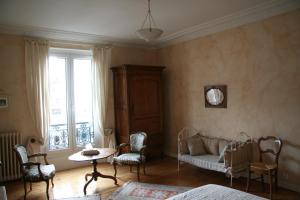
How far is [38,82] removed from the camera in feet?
15.1

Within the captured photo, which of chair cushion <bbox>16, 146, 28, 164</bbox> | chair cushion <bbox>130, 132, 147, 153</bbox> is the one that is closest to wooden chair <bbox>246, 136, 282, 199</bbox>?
chair cushion <bbox>130, 132, 147, 153</bbox>

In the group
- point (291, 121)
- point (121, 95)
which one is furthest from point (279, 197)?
point (121, 95)

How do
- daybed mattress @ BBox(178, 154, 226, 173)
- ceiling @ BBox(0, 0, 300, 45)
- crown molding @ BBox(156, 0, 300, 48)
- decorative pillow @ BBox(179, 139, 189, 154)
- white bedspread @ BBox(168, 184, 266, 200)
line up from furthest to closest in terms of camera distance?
decorative pillow @ BBox(179, 139, 189, 154), daybed mattress @ BBox(178, 154, 226, 173), crown molding @ BBox(156, 0, 300, 48), ceiling @ BBox(0, 0, 300, 45), white bedspread @ BBox(168, 184, 266, 200)

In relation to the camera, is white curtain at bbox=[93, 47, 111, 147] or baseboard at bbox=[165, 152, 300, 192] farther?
white curtain at bbox=[93, 47, 111, 147]

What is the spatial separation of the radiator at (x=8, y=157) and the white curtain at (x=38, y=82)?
16.7 inches

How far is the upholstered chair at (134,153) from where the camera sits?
13.9ft

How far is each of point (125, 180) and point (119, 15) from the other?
2831mm

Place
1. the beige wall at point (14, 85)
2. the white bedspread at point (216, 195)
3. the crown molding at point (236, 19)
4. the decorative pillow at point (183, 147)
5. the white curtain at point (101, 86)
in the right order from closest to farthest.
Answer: the white bedspread at point (216, 195), the crown molding at point (236, 19), the beige wall at point (14, 85), the decorative pillow at point (183, 147), the white curtain at point (101, 86)

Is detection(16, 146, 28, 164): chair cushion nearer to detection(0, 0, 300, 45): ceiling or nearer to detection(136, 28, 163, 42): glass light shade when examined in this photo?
detection(0, 0, 300, 45): ceiling

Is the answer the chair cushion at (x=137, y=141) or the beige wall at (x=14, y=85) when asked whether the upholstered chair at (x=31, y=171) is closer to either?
the beige wall at (x=14, y=85)

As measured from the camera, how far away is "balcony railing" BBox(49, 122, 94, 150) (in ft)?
16.6

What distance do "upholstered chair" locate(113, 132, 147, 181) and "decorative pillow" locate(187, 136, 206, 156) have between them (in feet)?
2.86

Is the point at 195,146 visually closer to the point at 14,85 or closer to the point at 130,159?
the point at 130,159

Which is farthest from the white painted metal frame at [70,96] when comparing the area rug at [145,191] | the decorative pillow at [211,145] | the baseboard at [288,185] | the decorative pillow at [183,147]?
the baseboard at [288,185]
